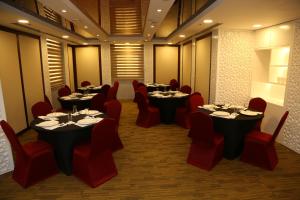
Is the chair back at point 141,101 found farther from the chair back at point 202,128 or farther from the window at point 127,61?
the window at point 127,61

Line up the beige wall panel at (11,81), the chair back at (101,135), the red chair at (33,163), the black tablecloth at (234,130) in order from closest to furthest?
the chair back at (101,135)
the red chair at (33,163)
the black tablecloth at (234,130)
the beige wall panel at (11,81)

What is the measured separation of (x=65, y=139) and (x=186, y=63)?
626 centimetres

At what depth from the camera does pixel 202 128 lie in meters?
3.13

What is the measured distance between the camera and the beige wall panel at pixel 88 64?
9.16 m

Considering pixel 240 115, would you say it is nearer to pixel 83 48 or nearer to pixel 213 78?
pixel 213 78

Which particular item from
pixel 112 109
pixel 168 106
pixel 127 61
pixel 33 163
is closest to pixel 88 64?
pixel 127 61

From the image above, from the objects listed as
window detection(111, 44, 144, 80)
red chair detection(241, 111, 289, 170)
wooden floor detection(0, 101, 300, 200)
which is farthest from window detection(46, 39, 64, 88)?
red chair detection(241, 111, 289, 170)

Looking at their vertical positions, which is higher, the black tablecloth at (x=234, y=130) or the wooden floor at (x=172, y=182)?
the black tablecloth at (x=234, y=130)

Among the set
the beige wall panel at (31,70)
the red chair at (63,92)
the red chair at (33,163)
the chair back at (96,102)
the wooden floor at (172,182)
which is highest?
the beige wall panel at (31,70)

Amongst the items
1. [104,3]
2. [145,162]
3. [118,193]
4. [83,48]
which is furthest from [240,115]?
[83,48]

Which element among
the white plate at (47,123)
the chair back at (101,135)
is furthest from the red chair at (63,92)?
the chair back at (101,135)

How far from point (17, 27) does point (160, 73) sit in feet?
19.1

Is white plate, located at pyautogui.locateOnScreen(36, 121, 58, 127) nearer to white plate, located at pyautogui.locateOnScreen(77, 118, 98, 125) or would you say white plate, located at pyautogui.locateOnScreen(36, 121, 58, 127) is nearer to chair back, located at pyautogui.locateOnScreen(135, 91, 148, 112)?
white plate, located at pyautogui.locateOnScreen(77, 118, 98, 125)

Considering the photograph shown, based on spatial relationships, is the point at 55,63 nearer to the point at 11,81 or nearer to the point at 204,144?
the point at 11,81
